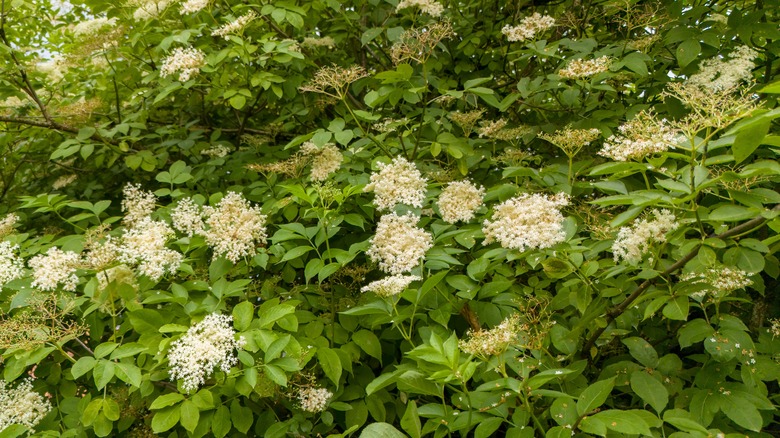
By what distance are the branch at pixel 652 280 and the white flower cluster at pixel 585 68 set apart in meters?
0.94

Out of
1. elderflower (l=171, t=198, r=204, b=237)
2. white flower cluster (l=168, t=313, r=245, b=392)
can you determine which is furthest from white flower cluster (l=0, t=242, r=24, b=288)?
white flower cluster (l=168, t=313, r=245, b=392)

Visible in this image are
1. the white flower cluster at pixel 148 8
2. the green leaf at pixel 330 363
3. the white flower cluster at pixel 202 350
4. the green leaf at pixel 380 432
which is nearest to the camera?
the green leaf at pixel 380 432

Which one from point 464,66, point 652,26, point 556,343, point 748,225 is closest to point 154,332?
point 556,343

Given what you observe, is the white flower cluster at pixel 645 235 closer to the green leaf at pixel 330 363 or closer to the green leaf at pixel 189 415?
the green leaf at pixel 330 363

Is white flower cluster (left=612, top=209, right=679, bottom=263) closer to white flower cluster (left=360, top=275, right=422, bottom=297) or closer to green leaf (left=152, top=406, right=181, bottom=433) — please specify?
white flower cluster (left=360, top=275, right=422, bottom=297)

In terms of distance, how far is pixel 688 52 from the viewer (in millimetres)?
2789

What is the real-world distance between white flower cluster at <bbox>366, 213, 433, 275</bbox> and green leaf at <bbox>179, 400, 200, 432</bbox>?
0.84m

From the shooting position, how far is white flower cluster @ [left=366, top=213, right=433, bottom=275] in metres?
2.24

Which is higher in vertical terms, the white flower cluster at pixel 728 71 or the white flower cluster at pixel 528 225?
the white flower cluster at pixel 728 71

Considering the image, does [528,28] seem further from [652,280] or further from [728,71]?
[652,280]

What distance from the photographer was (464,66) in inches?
145

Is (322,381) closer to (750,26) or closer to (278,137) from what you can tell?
(278,137)

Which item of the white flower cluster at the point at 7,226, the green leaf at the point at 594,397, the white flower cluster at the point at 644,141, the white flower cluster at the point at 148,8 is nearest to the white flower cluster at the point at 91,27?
the white flower cluster at the point at 148,8

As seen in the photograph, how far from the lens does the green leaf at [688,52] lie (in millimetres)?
2775
